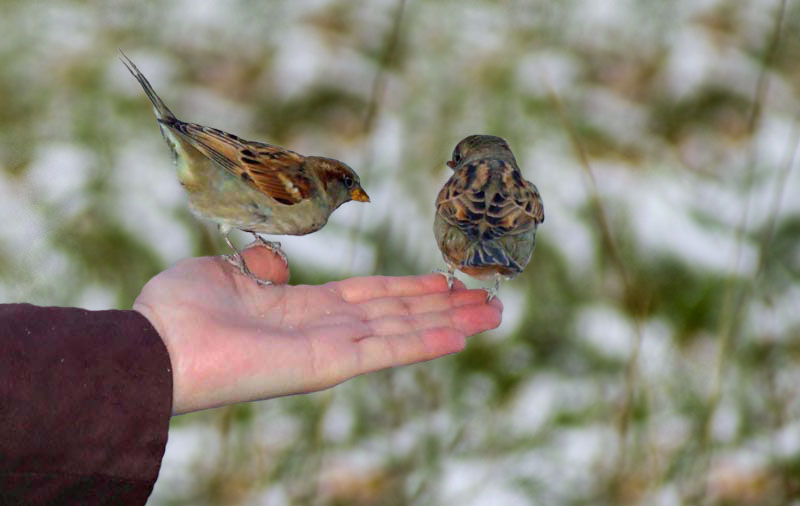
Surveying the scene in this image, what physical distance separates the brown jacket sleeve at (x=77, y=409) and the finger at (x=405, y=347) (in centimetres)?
56

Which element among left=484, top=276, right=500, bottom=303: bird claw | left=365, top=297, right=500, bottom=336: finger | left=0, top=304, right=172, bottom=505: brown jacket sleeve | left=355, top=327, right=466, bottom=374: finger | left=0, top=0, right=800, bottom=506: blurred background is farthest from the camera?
left=0, top=0, right=800, bottom=506: blurred background

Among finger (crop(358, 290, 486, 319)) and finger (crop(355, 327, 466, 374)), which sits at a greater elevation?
finger (crop(358, 290, 486, 319))

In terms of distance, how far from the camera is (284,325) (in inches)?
95.2

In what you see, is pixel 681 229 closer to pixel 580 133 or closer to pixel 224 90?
pixel 580 133

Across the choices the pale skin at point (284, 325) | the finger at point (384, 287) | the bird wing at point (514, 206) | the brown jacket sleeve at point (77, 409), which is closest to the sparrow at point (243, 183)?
the pale skin at point (284, 325)

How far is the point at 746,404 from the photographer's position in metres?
3.43

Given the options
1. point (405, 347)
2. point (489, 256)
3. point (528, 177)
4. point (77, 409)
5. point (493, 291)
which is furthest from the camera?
point (528, 177)

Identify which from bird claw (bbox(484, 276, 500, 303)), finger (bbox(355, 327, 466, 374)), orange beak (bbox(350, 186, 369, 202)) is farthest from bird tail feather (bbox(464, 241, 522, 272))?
orange beak (bbox(350, 186, 369, 202))

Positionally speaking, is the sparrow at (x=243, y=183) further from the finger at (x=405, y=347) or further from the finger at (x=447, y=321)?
the finger at (x=405, y=347)

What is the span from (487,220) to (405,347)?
1.98ft

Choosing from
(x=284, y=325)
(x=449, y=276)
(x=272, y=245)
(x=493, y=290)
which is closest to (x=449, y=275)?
(x=449, y=276)

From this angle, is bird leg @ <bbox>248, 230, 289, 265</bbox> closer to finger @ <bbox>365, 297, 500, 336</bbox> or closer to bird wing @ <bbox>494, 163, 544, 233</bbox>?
finger @ <bbox>365, 297, 500, 336</bbox>

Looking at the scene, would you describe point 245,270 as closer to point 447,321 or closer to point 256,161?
point 256,161

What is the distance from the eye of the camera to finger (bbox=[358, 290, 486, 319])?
2.57m
